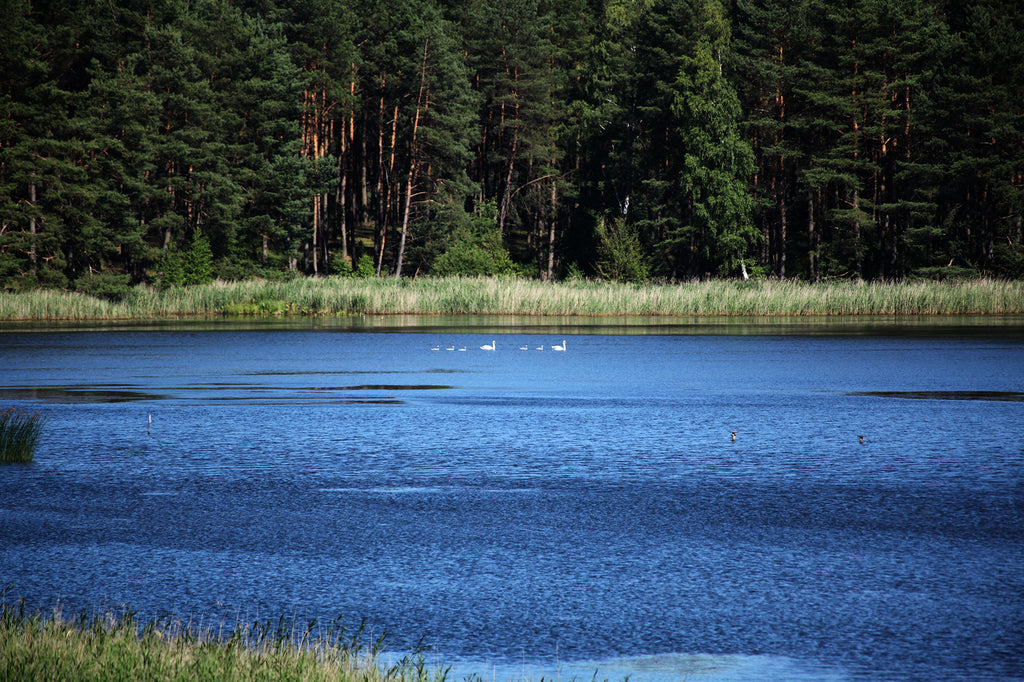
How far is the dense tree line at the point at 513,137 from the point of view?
61.2 metres

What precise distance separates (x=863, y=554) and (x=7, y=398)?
53.8 ft

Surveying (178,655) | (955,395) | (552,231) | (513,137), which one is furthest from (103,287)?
(178,655)

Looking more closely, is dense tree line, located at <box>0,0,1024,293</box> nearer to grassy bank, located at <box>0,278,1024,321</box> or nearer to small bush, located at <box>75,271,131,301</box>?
small bush, located at <box>75,271,131,301</box>

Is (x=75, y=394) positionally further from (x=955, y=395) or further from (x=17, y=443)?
(x=955, y=395)

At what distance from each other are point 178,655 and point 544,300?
46523 millimetres

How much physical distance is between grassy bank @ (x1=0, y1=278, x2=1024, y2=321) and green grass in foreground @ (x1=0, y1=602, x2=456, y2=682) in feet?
149

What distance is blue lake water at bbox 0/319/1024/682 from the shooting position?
279 inches

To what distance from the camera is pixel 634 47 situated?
3041 inches

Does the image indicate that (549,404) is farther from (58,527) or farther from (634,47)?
(634,47)

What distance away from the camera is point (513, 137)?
85.4 meters

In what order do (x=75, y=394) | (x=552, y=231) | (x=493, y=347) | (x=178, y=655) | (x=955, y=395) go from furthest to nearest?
(x=552, y=231) → (x=493, y=347) → (x=75, y=394) → (x=955, y=395) → (x=178, y=655)

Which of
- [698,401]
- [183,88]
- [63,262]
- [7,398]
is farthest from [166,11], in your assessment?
[698,401]

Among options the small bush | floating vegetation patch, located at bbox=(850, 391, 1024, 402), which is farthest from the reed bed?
the small bush

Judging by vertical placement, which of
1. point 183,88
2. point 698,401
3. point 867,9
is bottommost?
point 698,401
